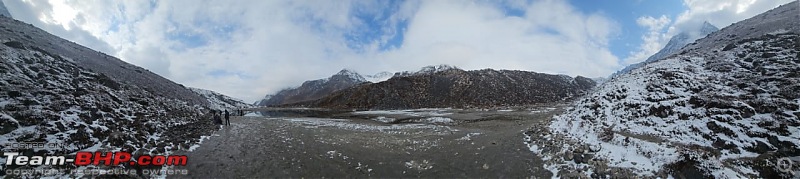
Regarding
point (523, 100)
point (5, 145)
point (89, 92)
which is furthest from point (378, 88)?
point (5, 145)

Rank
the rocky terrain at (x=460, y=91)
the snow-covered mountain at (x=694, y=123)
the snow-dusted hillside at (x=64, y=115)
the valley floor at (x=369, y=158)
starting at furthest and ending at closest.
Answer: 1. the rocky terrain at (x=460, y=91)
2. the snow-dusted hillside at (x=64, y=115)
3. the valley floor at (x=369, y=158)
4. the snow-covered mountain at (x=694, y=123)

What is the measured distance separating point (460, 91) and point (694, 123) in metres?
98.7

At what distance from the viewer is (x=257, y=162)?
15.8m

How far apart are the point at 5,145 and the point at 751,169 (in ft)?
88.5

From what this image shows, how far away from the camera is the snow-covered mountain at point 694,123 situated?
10.9 metres

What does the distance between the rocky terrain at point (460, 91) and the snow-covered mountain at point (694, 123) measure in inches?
2919

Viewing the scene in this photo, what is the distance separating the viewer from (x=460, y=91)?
113 meters

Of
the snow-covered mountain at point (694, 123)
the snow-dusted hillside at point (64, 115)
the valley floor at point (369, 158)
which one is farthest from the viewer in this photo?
the snow-dusted hillside at point (64, 115)
